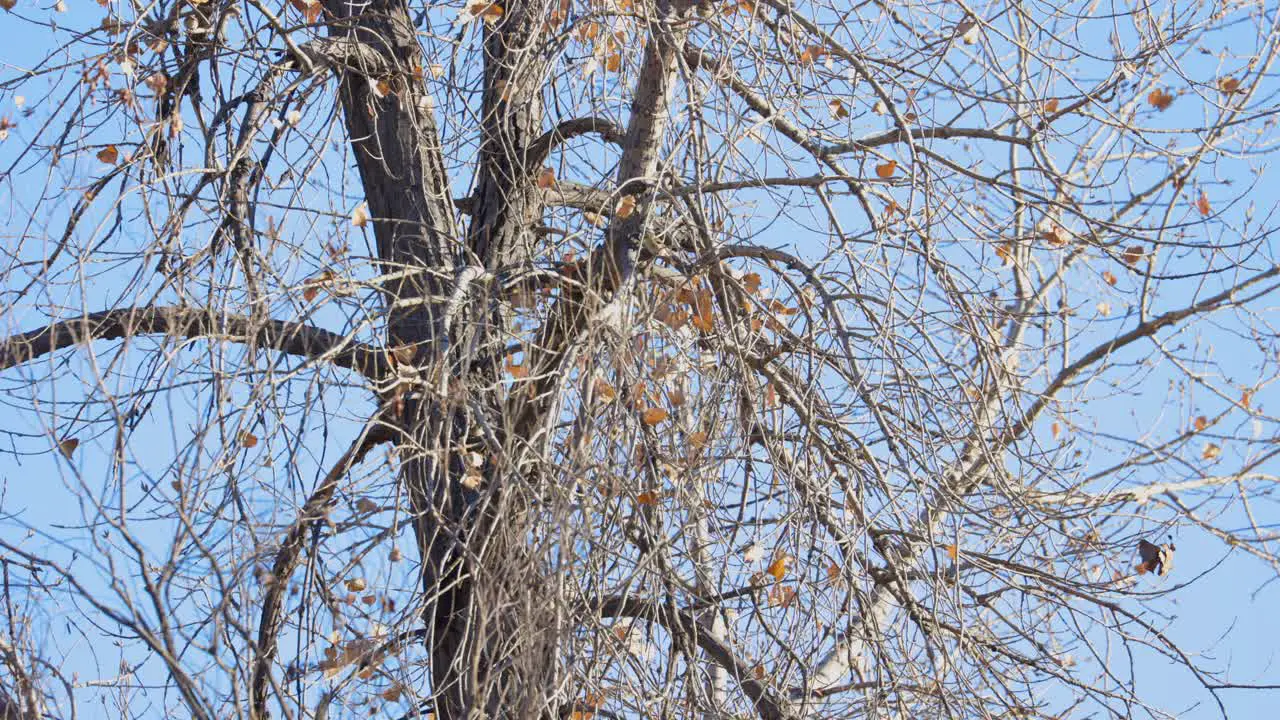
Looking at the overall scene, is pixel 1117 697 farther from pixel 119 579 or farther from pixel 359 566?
pixel 119 579

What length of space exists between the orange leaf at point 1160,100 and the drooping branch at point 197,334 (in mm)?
3953

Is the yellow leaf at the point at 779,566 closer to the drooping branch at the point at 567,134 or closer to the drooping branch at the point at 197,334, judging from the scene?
the drooping branch at the point at 197,334

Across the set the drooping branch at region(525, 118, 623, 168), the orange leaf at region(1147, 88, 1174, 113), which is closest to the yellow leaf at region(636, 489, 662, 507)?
the drooping branch at region(525, 118, 623, 168)

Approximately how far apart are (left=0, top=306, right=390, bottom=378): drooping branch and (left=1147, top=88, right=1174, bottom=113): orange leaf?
3953 millimetres

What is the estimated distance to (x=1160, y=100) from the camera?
21.3 feet

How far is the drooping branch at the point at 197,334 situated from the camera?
155 inches

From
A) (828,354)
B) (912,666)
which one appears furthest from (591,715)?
(828,354)

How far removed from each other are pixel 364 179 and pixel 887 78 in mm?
2343

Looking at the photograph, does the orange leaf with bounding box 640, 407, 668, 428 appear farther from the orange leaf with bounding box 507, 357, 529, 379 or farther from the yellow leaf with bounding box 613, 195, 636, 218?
the yellow leaf with bounding box 613, 195, 636, 218

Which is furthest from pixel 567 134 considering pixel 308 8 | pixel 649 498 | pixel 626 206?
pixel 649 498

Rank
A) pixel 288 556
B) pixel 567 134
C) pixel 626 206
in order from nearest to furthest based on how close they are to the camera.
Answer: pixel 288 556 < pixel 626 206 < pixel 567 134

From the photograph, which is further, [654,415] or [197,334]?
[197,334]

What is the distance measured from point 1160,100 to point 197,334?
15.6 ft

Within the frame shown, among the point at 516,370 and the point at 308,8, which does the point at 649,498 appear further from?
the point at 308,8
